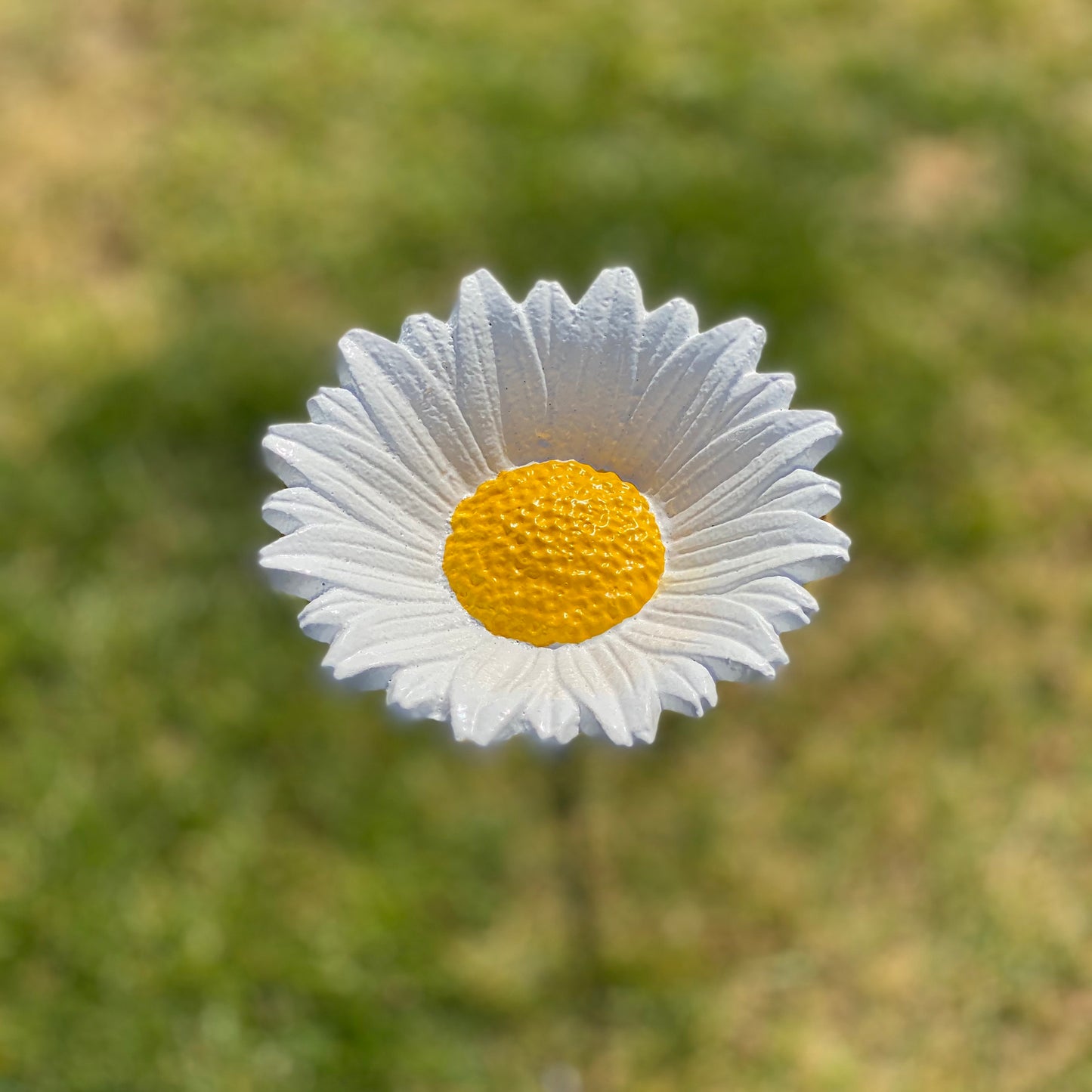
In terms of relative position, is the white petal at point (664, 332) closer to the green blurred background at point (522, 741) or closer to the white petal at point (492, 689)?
the white petal at point (492, 689)

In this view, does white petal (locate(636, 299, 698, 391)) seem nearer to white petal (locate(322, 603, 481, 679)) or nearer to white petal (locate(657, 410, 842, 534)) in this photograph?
white petal (locate(657, 410, 842, 534))

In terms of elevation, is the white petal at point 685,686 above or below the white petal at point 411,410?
below

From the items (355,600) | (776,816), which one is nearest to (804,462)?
(355,600)

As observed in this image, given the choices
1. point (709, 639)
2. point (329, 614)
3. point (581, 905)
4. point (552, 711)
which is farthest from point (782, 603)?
point (581, 905)

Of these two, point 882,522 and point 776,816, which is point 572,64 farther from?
point 776,816

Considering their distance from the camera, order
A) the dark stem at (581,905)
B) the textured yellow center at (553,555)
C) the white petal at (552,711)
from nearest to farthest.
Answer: the white petal at (552,711), the textured yellow center at (553,555), the dark stem at (581,905)

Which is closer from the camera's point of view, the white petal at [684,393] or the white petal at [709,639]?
the white petal at [709,639]

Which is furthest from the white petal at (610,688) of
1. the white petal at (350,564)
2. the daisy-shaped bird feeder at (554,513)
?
the white petal at (350,564)

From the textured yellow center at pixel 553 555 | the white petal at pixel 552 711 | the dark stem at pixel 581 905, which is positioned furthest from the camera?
the dark stem at pixel 581 905
